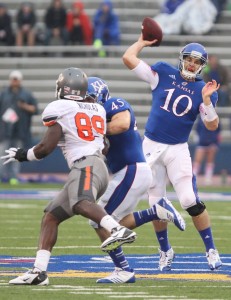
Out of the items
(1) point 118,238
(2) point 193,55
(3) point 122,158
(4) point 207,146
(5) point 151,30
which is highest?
(5) point 151,30

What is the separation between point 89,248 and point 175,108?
185 cm

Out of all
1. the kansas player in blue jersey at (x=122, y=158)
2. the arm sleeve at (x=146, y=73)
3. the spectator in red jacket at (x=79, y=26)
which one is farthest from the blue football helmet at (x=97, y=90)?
the spectator in red jacket at (x=79, y=26)

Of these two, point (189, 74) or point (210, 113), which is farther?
point (189, 74)

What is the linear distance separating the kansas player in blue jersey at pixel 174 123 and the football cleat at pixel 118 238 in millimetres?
1746

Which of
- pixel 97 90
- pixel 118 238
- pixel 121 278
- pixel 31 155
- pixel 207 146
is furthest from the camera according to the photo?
pixel 207 146

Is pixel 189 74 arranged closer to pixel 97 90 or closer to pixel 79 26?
pixel 97 90

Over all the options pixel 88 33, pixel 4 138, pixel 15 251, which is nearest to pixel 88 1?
pixel 88 33

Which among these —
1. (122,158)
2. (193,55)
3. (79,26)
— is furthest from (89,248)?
(79,26)

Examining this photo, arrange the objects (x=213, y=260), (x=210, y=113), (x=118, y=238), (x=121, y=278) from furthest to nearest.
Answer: (x=210, y=113) → (x=213, y=260) → (x=121, y=278) → (x=118, y=238)

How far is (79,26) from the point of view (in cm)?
2281

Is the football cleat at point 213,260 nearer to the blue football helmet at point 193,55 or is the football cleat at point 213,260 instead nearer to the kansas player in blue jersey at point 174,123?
the kansas player in blue jersey at point 174,123

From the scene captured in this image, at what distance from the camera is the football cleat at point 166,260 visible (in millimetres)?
9617

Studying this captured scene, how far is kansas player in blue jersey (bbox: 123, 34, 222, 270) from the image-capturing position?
388 inches

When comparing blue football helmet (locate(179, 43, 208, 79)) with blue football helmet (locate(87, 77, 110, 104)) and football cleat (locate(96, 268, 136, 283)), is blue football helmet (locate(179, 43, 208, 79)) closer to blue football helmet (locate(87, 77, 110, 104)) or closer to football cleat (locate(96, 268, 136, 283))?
blue football helmet (locate(87, 77, 110, 104))
